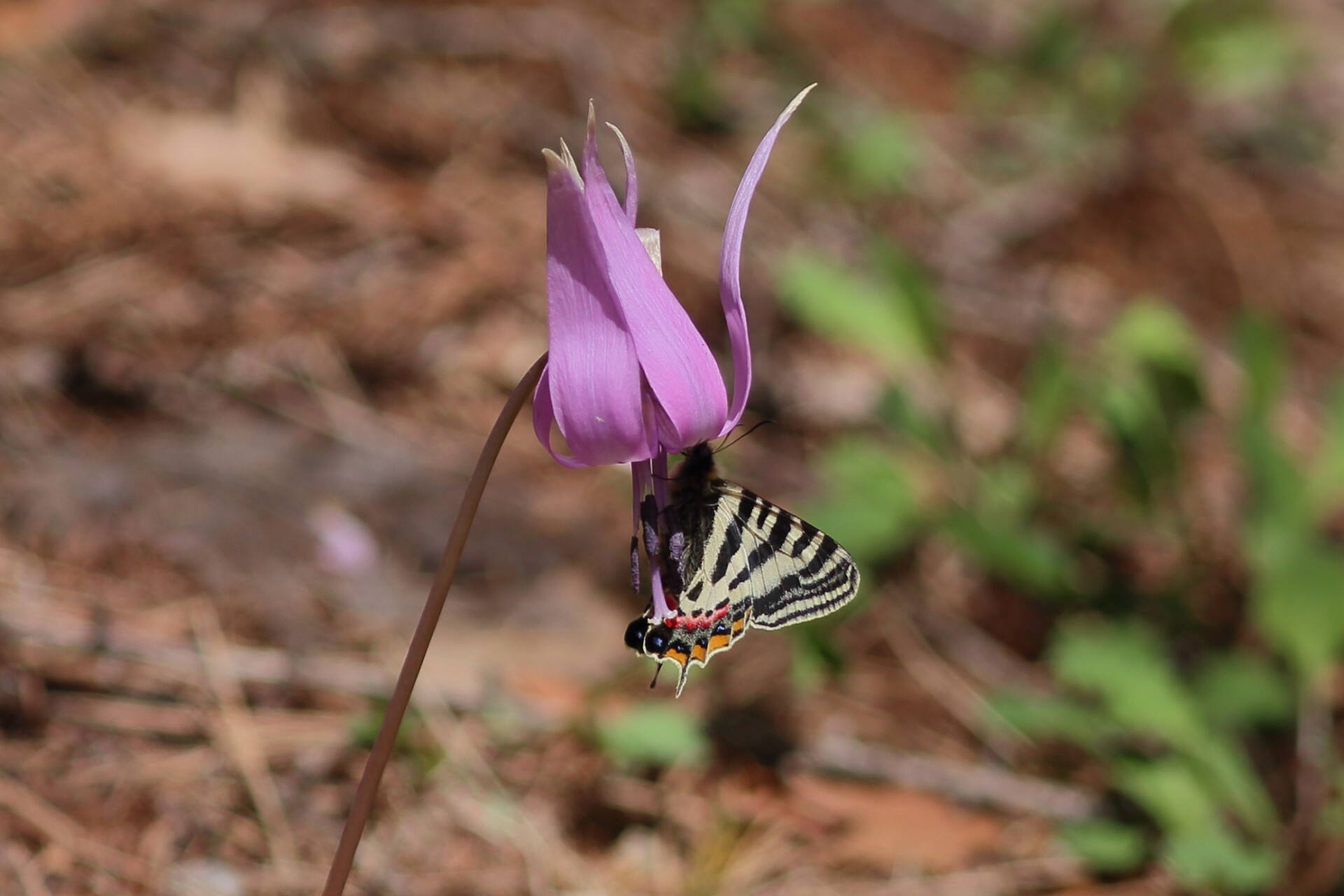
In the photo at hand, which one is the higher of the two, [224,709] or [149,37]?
[149,37]

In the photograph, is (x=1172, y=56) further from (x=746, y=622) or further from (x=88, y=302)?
(x=746, y=622)

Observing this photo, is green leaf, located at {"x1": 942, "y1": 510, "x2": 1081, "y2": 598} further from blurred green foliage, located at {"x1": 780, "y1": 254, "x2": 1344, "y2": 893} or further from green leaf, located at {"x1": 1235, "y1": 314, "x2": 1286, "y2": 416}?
green leaf, located at {"x1": 1235, "y1": 314, "x2": 1286, "y2": 416}

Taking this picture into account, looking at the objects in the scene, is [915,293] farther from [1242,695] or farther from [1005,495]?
[1242,695]

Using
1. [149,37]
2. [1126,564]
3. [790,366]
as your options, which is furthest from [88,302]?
[1126,564]

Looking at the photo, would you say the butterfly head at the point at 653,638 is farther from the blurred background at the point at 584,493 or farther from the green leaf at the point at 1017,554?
the green leaf at the point at 1017,554

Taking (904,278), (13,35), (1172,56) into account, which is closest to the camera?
(904,278)

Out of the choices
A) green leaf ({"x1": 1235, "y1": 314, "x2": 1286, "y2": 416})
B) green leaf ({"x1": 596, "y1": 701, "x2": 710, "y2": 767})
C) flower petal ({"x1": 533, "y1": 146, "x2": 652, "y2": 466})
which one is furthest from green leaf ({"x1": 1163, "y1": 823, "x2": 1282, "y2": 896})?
flower petal ({"x1": 533, "y1": 146, "x2": 652, "y2": 466})
